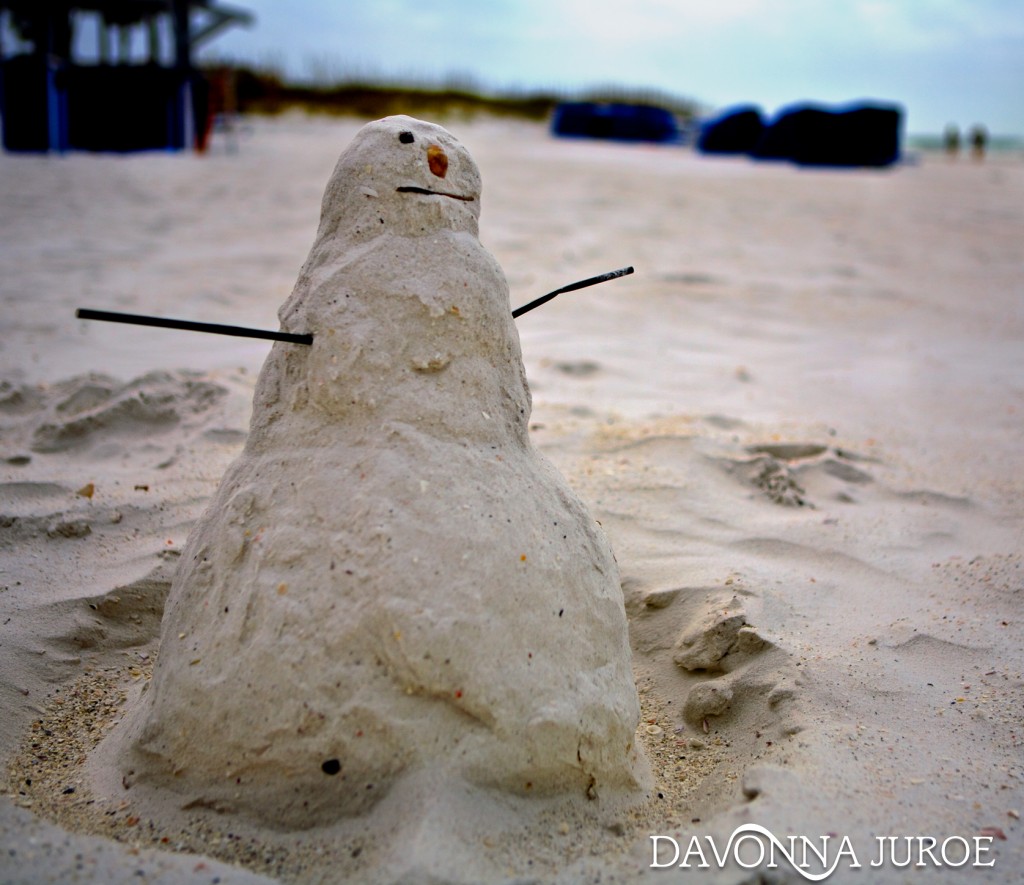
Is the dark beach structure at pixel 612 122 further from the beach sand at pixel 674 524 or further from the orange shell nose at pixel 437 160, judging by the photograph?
the orange shell nose at pixel 437 160

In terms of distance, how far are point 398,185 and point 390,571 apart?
75 cm

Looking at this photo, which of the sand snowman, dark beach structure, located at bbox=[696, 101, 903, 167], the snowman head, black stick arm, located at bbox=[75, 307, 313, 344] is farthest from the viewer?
dark beach structure, located at bbox=[696, 101, 903, 167]

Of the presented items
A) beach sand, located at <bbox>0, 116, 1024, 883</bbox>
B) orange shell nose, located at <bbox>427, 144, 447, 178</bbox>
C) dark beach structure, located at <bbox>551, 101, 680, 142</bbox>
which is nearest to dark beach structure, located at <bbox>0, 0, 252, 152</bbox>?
beach sand, located at <bbox>0, 116, 1024, 883</bbox>

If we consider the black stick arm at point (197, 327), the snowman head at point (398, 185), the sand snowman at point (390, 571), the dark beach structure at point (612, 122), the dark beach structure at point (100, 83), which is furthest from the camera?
the dark beach structure at point (612, 122)

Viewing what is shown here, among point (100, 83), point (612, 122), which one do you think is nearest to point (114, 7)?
point (100, 83)

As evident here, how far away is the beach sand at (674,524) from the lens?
1624 millimetres

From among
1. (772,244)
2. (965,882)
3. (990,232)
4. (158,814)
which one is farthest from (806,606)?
(990,232)

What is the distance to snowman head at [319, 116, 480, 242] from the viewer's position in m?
1.82

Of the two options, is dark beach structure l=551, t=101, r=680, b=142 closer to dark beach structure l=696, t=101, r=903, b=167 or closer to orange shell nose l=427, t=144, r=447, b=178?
dark beach structure l=696, t=101, r=903, b=167

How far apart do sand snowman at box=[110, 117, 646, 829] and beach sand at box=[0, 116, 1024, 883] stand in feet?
0.35

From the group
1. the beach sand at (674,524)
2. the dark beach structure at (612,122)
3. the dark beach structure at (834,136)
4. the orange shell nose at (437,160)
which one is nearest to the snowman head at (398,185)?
the orange shell nose at (437,160)

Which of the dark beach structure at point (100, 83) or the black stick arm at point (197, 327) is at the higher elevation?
the dark beach structure at point (100, 83)

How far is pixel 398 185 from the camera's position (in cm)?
182

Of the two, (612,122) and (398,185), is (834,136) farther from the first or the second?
(398,185)
